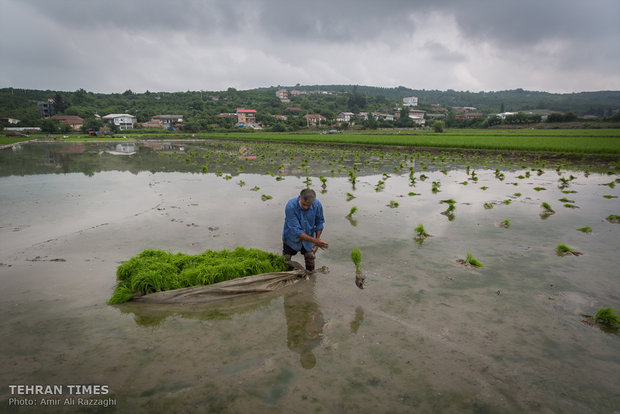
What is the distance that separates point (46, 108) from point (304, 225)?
4968 inches

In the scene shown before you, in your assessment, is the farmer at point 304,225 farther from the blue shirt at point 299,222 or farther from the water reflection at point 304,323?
the water reflection at point 304,323

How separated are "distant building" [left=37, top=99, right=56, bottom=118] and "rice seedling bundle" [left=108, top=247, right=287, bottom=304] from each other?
391 ft

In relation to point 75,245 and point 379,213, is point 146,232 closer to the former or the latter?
point 75,245

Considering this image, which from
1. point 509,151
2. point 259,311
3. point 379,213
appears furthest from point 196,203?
point 509,151

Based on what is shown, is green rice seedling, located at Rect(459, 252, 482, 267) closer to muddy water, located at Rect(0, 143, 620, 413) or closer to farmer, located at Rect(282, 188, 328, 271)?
muddy water, located at Rect(0, 143, 620, 413)

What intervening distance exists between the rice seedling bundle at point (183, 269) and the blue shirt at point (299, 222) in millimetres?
489

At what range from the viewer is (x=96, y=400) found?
309 centimetres

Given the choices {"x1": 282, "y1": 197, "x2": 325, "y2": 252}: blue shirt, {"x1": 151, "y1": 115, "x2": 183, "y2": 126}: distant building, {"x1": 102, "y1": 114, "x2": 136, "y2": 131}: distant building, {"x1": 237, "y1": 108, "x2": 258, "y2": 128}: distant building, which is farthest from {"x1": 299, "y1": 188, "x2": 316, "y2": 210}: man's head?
{"x1": 102, "y1": 114, "x2": 136, "y2": 131}: distant building

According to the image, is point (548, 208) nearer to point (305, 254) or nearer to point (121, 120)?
point (305, 254)

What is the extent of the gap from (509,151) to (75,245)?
1172 inches

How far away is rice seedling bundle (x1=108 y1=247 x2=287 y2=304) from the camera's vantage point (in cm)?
495

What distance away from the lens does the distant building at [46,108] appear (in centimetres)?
9481

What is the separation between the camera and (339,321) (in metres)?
4.47

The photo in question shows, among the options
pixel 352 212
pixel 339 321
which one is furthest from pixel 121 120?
pixel 339 321
